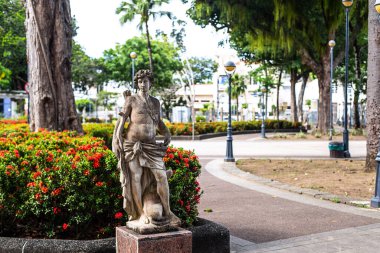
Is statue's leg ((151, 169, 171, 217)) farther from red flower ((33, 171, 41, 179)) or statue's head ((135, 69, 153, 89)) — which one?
red flower ((33, 171, 41, 179))

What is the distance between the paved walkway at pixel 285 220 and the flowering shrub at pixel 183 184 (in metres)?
0.75

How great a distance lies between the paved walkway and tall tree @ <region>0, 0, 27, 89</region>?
94.6 ft

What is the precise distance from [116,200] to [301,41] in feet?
75.8

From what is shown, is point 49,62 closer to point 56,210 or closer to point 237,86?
point 56,210

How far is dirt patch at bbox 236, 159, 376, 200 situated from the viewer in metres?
9.90

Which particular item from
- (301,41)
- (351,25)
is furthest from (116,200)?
(351,25)

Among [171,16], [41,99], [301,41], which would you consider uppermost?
[171,16]

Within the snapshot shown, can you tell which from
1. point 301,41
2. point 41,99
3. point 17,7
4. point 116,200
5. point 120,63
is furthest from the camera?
point 120,63

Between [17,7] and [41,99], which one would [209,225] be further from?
[17,7]

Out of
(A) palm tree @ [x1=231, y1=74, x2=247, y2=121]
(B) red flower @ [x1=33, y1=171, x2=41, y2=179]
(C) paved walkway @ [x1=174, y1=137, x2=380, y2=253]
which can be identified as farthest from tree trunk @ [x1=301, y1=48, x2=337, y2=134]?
(A) palm tree @ [x1=231, y1=74, x2=247, y2=121]

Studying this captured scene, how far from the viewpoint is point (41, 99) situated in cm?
944

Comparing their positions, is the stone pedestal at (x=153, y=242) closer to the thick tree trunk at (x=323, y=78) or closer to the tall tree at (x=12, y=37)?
the thick tree trunk at (x=323, y=78)

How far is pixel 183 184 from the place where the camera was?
5305 millimetres

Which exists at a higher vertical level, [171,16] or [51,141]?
[171,16]
